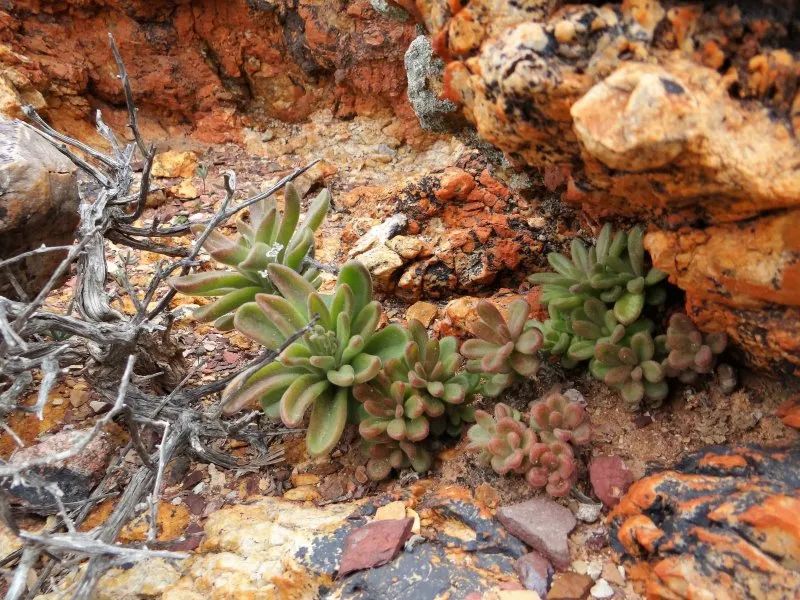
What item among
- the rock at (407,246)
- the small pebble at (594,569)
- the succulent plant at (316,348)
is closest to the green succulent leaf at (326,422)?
the succulent plant at (316,348)

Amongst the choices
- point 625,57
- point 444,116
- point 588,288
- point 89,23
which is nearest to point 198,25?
point 89,23

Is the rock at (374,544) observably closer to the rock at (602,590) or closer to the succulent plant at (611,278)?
the rock at (602,590)

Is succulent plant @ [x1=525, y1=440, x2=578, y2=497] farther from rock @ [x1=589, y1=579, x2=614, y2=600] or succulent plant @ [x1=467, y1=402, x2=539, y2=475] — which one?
rock @ [x1=589, y1=579, x2=614, y2=600]

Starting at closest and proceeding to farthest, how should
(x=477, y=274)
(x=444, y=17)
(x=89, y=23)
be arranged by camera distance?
(x=444, y=17) → (x=477, y=274) → (x=89, y=23)

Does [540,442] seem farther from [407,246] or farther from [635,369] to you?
[407,246]

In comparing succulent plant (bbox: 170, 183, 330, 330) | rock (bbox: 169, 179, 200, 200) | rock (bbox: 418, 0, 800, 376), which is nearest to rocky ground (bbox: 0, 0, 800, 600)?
rock (bbox: 418, 0, 800, 376)

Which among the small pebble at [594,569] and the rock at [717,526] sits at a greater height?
the rock at [717,526]

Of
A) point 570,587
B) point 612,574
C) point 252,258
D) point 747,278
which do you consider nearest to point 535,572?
point 570,587

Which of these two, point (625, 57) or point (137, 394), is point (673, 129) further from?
point (137, 394)
